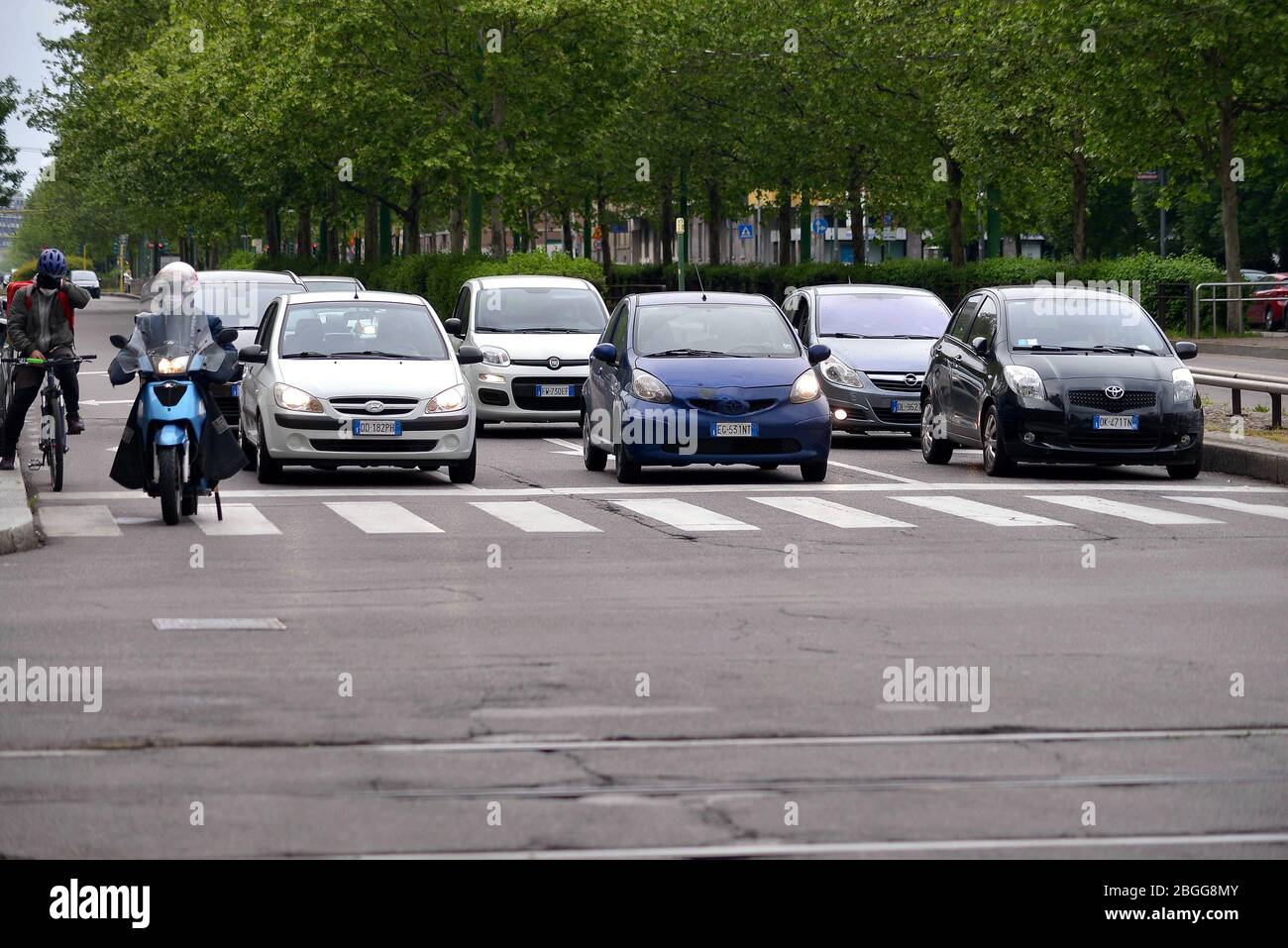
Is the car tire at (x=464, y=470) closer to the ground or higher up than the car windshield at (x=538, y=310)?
closer to the ground

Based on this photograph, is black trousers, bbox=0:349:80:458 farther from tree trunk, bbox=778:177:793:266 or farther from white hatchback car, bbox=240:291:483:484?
tree trunk, bbox=778:177:793:266

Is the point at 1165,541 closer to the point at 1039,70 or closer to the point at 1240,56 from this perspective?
the point at 1240,56

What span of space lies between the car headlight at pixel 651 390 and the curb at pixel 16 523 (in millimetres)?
5216

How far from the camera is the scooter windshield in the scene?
14938 millimetres

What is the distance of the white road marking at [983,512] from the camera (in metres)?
15.5

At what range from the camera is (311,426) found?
18.1 meters

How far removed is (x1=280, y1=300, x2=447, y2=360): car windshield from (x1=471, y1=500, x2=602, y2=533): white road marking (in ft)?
8.76

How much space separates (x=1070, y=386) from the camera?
62.3 ft

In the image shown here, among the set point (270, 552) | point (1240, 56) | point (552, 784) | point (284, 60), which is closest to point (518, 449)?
point (270, 552)

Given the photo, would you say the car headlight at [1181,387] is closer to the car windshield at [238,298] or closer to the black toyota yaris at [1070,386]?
the black toyota yaris at [1070,386]

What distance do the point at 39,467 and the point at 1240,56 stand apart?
29.1 m

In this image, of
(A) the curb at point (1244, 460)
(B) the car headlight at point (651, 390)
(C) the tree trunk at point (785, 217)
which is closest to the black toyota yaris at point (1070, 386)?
(A) the curb at point (1244, 460)

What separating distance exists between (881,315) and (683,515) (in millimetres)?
9291

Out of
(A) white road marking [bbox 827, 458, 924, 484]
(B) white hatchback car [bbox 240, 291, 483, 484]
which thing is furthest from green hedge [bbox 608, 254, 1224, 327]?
(B) white hatchback car [bbox 240, 291, 483, 484]
